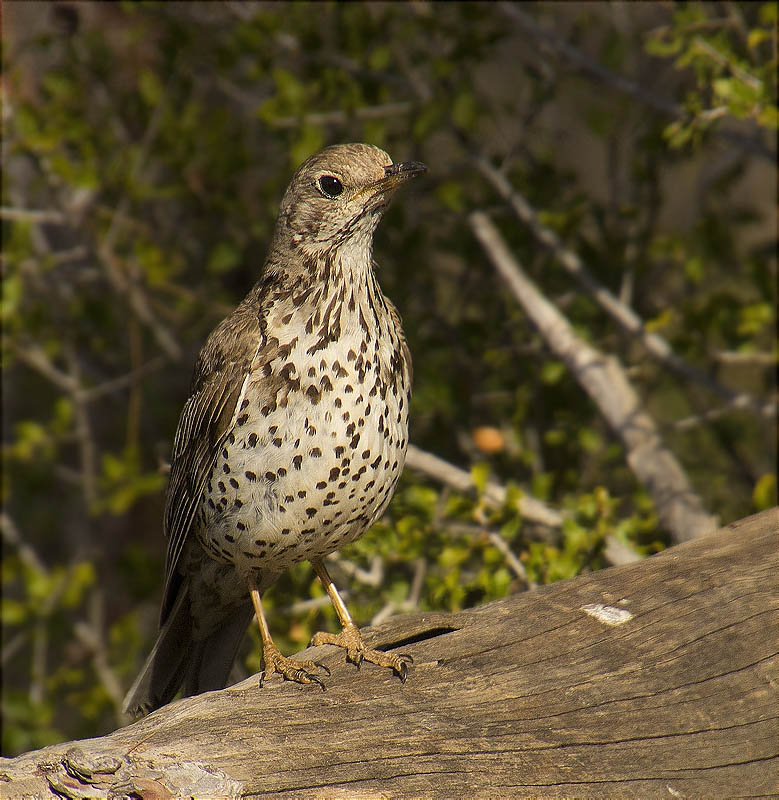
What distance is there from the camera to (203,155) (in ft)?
20.2

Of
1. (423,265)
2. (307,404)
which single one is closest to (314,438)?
(307,404)

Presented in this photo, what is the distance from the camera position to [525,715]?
2.96 metres

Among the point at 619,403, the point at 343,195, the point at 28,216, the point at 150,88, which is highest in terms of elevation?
the point at 150,88

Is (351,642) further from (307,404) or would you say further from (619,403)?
(619,403)

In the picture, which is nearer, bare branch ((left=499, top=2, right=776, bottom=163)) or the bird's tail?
the bird's tail

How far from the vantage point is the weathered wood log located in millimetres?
2615

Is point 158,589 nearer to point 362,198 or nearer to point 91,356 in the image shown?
point 91,356

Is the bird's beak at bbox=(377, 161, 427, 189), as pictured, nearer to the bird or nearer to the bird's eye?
the bird

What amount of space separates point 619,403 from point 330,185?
2248 mm

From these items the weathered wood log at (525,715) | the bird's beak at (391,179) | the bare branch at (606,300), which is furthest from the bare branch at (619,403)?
the bird's beak at (391,179)

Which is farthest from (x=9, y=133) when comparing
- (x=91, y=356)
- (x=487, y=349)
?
(x=487, y=349)

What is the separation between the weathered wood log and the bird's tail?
40.9 inches

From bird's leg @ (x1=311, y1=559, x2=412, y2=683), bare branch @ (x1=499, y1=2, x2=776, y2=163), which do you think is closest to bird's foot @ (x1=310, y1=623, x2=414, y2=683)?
bird's leg @ (x1=311, y1=559, x2=412, y2=683)

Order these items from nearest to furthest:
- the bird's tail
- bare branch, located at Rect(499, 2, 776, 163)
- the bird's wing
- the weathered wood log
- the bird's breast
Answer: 1. the weathered wood log
2. the bird's breast
3. the bird's wing
4. the bird's tail
5. bare branch, located at Rect(499, 2, 776, 163)
